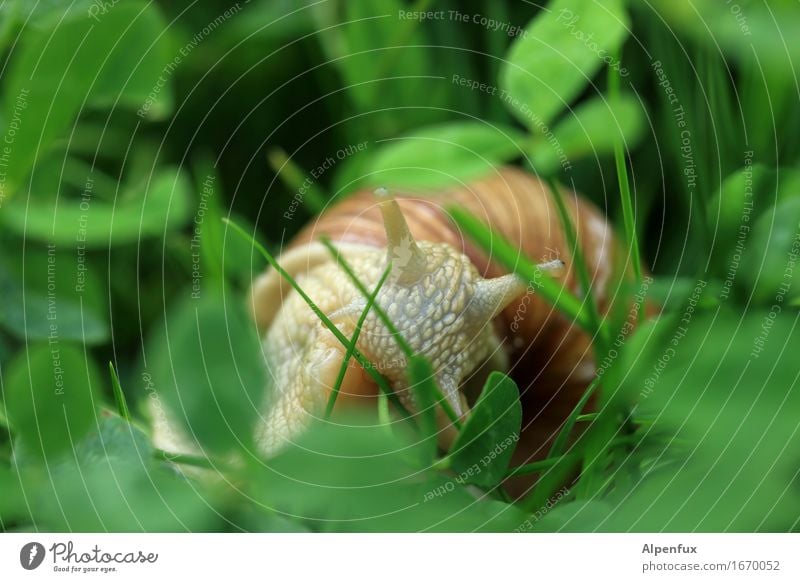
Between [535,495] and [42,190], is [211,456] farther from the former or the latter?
[42,190]

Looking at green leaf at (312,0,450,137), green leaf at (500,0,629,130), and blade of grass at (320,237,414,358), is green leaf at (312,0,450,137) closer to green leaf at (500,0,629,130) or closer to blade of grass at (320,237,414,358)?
green leaf at (500,0,629,130)

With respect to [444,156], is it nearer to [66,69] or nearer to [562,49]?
[562,49]

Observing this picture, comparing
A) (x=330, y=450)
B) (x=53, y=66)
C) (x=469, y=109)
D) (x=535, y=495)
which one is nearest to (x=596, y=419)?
(x=535, y=495)

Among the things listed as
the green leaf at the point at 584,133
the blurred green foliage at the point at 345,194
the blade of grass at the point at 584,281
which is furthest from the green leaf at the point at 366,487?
the green leaf at the point at 584,133

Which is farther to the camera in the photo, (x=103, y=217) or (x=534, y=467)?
(x=103, y=217)
